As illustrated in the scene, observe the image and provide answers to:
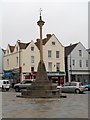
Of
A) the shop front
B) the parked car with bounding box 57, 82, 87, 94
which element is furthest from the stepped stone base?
the shop front

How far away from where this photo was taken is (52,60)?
6456 cm

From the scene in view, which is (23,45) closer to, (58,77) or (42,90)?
(58,77)

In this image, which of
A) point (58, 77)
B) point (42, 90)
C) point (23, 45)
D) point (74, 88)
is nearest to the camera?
point (42, 90)

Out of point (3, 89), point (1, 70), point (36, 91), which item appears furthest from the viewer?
point (1, 70)

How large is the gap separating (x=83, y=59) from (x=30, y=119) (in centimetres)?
5505

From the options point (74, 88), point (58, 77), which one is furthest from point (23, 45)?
point (74, 88)

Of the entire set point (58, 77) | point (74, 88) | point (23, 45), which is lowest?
point (74, 88)

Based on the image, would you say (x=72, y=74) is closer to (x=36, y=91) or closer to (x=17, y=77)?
(x=17, y=77)

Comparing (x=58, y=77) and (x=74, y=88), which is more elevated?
(x=58, y=77)

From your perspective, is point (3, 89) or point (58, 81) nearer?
point (3, 89)

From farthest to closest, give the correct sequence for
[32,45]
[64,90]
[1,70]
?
1. [1,70]
2. [32,45]
3. [64,90]

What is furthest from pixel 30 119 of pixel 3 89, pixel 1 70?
pixel 1 70

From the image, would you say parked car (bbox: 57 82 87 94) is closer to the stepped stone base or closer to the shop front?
the stepped stone base

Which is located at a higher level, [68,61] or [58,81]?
[68,61]
